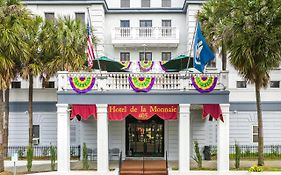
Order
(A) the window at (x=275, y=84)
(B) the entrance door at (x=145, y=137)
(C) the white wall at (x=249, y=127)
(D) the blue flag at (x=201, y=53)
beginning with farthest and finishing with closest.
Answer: (A) the window at (x=275, y=84) < (C) the white wall at (x=249, y=127) < (B) the entrance door at (x=145, y=137) < (D) the blue flag at (x=201, y=53)

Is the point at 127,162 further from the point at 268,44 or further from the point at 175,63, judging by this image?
the point at 268,44

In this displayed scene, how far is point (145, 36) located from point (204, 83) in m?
11.7

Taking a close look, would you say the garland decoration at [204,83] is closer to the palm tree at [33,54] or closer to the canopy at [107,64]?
the canopy at [107,64]

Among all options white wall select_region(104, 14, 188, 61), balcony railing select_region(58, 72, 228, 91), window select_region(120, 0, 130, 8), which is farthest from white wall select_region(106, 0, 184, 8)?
balcony railing select_region(58, 72, 228, 91)

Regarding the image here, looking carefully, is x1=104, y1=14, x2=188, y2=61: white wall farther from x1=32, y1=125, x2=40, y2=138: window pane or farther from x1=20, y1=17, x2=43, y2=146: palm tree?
x1=32, y1=125, x2=40, y2=138: window pane

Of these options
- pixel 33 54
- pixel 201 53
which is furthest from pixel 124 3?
pixel 201 53

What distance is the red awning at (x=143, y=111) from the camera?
21.1m

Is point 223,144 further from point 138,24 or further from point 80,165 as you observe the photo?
point 138,24

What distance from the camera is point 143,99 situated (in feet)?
67.3

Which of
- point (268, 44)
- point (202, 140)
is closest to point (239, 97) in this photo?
point (202, 140)

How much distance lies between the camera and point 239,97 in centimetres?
2719

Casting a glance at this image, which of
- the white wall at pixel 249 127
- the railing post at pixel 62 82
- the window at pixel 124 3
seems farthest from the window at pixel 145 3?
the railing post at pixel 62 82

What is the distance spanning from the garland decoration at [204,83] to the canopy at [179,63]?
184cm

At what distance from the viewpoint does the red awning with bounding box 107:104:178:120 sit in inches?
829
